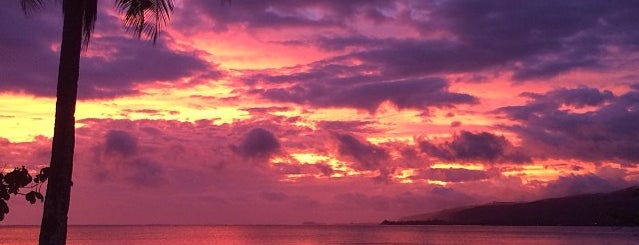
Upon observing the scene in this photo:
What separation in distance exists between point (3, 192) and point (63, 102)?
150 cm

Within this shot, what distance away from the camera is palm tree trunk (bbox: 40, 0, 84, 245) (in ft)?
34.6

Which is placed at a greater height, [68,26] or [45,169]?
[68,26]

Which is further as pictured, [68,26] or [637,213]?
[637,213]

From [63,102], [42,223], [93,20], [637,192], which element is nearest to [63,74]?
[63,102]

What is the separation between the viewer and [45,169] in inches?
413

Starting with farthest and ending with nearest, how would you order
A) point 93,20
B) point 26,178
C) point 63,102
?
1. point 93,20
2. point 63,102
3. point 26,178

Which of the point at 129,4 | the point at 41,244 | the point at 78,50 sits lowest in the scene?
the point at 41,244

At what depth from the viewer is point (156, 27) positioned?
1223cm

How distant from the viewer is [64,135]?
1082 cm

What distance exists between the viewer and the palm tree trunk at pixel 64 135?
10.5 m

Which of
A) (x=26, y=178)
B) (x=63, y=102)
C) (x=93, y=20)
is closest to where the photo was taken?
(x=26, y=178)

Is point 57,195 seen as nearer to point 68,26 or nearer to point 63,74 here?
point 63,74

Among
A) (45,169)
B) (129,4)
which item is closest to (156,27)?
(129,4)

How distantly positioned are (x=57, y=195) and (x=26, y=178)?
55 cm
